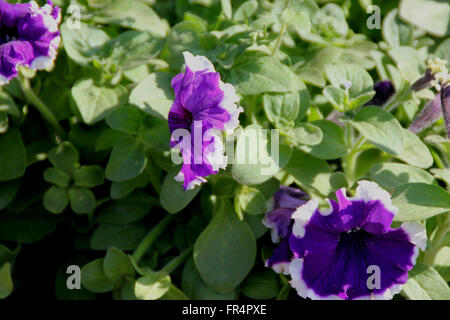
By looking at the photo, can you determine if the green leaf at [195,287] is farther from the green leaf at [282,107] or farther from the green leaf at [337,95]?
the green leaf at [337,95]

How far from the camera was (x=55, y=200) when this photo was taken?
156cm

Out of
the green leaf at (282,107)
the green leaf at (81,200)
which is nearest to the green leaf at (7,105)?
the green leaf at (81,200)

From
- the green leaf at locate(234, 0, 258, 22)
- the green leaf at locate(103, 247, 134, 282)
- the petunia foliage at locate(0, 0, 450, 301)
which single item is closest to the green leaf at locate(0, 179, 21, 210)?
the petunia foliage at locate(0, 0, 450, 301)

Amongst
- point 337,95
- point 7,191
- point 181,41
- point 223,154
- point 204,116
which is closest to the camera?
point 204,116

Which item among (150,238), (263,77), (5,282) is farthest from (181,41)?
(5,282)

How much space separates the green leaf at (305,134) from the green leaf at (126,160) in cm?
40

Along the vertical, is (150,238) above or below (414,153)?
below

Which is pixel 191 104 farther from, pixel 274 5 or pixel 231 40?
pixel 274 5

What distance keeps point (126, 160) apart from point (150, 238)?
0.26 metres

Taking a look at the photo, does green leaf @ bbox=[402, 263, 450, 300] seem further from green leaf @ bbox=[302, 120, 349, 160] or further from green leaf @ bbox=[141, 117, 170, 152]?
green leaf @ bbox=[141, 117, 170, 152]

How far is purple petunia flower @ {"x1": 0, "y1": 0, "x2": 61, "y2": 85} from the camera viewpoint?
1.37 metres

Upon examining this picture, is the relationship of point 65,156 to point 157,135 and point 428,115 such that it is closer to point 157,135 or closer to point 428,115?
point 157,135

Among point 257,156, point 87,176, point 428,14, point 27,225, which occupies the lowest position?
point 27,225

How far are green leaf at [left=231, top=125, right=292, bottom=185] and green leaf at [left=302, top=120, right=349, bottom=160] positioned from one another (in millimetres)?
71
